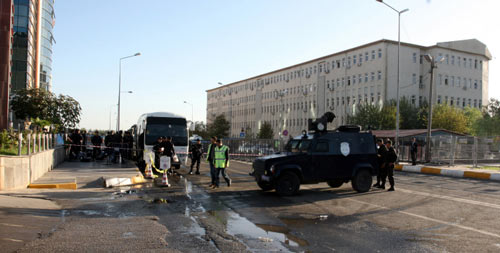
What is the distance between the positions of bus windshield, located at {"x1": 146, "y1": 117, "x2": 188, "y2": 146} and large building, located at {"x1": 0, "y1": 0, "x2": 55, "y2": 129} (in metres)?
6.96

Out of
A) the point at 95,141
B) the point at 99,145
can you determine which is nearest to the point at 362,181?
the point at 95,141

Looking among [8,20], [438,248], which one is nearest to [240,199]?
[438,248]

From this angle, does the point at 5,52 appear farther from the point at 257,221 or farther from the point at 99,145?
the point at 257,221

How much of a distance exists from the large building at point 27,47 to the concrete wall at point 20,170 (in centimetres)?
753

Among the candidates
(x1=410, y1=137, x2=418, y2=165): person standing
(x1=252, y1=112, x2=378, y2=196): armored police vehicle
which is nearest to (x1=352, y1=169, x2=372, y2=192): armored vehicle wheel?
(x1=252, y1=112, x2=378, y2=196): armored police vehicle

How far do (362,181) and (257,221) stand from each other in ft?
19.8

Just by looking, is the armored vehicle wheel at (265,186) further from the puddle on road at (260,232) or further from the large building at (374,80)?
the large building at (374,80)

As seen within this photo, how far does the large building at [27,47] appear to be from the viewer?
20812mm

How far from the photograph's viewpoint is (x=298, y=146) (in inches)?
518

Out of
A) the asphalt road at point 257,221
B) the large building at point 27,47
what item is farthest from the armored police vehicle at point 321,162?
the large building at point 27,47

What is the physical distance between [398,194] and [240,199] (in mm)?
5154

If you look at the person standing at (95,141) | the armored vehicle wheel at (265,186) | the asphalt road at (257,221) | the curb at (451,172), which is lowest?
the curb at (451,172)

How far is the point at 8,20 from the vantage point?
67.9 ft

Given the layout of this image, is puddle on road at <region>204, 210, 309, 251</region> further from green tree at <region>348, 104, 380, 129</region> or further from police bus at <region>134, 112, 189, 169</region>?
green tree at <region>348, 104, 380, 129</region>
